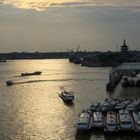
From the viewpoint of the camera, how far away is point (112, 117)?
2164cm

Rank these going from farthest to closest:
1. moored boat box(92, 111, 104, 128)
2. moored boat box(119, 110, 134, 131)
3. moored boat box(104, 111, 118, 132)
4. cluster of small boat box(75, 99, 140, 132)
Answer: moored boat box(92, 111, 104, 128) → cluster of small boat box(75, 99, 140, 132) → moored boat box(119, 110, 134, 131) → moored boat box(104, 111, 118, 132)

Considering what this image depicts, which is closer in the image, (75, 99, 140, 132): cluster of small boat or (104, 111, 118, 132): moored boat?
(104, 111, 118, 132): moored boat

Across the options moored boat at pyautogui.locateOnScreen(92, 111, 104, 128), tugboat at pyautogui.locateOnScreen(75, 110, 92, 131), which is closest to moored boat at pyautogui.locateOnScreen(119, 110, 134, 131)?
moored boat at pyautogui.locateOnScreen(92, 111, 104, 128)

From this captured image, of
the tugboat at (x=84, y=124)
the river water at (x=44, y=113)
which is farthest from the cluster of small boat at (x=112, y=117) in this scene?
the river water at (x=44, y=113)

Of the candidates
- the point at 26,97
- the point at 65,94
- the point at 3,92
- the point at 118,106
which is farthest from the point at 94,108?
the point at 3,92

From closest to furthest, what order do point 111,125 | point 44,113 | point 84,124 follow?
1. point 111,125
2. point 84,124
3. point 44,113

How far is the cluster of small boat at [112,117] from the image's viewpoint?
65.8 feet

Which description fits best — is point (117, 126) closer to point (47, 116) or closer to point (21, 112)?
point (47, 116)

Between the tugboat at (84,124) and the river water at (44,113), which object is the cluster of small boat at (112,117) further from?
the river water at (44,113)

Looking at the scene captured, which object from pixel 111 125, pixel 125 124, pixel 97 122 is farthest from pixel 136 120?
pixel 97 122

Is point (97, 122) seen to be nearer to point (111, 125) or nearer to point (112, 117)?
point (111, 125)

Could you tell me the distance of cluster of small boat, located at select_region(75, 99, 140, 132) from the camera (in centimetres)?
2006

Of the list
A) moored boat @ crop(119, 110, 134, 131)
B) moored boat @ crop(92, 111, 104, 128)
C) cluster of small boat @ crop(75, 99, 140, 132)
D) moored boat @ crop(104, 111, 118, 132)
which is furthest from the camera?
moored boat @ crop(92, 111, 104, 128)

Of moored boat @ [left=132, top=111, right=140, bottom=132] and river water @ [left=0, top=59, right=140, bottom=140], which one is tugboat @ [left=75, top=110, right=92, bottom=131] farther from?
moored boat @ [left=132, top=111, right=140, bottom=132]
